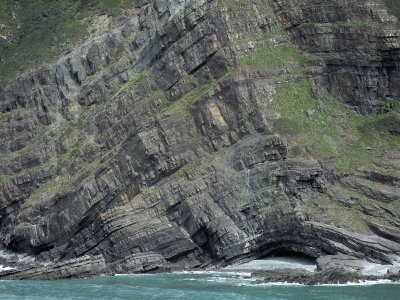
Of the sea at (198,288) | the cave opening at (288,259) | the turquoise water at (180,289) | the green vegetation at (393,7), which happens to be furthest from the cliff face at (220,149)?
the turquoise water at (180,289)

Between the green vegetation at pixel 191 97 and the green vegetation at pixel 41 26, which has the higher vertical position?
the green vegetation at pixel 41 26

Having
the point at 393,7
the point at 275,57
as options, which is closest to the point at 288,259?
the point at 275,57

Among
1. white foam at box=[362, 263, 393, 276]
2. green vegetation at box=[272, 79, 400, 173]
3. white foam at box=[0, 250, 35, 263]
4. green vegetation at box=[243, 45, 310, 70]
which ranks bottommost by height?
white foam at box=[362, 263, 393, 276]

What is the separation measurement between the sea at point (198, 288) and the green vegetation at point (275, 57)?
25.1 m

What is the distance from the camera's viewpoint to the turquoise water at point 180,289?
5941cm

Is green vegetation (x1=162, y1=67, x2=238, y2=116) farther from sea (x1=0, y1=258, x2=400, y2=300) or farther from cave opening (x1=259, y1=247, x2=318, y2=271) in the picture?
sea (x1=0, y1=258, x2=400, y2=300)

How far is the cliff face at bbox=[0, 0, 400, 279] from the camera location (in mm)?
76375

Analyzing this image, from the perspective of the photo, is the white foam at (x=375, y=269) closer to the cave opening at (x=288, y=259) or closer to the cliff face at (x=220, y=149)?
the cliff face at (x=220, y=149)

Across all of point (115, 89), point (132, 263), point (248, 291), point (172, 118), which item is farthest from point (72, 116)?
point (248, 291)

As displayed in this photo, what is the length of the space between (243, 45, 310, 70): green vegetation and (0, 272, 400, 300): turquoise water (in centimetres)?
2818

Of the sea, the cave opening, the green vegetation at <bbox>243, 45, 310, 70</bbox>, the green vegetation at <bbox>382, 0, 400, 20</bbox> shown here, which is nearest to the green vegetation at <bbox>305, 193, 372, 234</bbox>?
the cave opening

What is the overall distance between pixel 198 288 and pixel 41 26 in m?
72.4

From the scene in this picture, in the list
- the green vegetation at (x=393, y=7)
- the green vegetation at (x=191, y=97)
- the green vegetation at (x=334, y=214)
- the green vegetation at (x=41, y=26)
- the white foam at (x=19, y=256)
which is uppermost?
the green vegetation at (x=41, y=26)

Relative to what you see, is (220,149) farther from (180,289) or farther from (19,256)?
(19,256)
